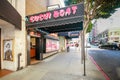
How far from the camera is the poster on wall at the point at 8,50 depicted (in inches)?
304

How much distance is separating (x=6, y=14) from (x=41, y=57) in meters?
7.17

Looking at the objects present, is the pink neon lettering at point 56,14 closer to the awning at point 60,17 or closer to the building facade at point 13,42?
the awning at point 60,17

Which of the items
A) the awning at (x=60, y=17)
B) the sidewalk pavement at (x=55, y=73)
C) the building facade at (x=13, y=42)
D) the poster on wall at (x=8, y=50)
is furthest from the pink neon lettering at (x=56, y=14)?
the sidewalk pavement at (x=55, y=73)

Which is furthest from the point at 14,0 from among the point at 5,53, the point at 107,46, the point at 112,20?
the point at 112,20

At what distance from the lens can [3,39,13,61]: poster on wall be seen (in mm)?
7723

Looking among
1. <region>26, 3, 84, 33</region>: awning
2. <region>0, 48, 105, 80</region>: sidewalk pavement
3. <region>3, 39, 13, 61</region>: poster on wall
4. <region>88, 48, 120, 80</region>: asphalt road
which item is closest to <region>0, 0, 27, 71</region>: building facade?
<region>3, 39, 13, 61</region>: poster on wall

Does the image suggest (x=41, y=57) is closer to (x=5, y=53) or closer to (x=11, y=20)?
(x=5, y=53)

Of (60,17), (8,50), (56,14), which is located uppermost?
(56,14)

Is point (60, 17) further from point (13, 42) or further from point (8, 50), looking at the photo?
point (8, 50)

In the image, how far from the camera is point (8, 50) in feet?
25.9

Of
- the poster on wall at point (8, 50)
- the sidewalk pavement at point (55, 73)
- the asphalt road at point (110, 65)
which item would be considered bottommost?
the asphalt road at point (110, 65)

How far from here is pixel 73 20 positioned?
22.2 ft

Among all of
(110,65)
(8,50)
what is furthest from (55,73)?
(110,65)

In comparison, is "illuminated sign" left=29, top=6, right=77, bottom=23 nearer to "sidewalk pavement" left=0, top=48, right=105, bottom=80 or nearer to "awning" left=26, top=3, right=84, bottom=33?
"awning" left=26, top=3, right=84, bottom=33
